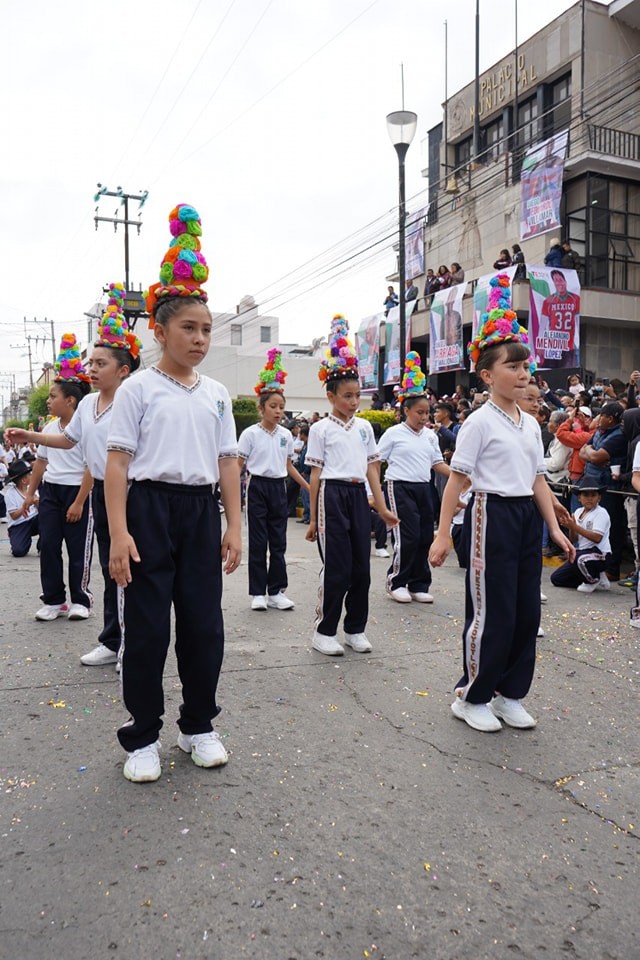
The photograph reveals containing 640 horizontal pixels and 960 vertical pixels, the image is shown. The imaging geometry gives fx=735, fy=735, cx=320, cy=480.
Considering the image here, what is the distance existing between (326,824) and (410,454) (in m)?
4.66

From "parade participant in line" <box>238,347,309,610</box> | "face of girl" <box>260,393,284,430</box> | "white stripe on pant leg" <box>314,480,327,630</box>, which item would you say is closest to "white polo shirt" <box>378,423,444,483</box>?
"parade participant in line" <box>238,347,309,610</box>

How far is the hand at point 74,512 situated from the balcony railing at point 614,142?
17959mm

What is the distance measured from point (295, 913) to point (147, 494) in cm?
166

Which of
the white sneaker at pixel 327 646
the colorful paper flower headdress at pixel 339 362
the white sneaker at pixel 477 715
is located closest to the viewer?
the white sneaker at pixel 477 715

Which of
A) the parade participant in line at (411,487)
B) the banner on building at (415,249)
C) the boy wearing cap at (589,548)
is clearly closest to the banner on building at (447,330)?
the banner on building at (415,249)

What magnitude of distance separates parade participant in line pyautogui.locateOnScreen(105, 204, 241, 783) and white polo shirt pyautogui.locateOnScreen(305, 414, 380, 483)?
6.73ft

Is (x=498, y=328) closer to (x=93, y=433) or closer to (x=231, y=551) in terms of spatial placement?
(x=231, y=551)

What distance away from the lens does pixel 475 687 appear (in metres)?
3.67

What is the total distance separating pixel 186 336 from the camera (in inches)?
125

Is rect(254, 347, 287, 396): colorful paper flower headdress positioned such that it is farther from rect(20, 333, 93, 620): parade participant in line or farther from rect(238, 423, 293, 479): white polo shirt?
rect(20, 333, 93, 620): parade participant in line

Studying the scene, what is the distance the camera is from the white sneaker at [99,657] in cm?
469

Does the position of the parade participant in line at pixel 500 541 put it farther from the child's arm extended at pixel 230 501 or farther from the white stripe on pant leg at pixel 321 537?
the white stripe on pant leg at pixel 321 537

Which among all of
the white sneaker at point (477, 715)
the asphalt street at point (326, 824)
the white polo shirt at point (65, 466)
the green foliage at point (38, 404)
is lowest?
the asphalt street at point (326, 824)

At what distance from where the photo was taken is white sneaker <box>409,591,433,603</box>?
686 centimetres
